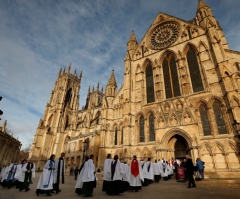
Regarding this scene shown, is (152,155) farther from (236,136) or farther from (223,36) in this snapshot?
(223,36)

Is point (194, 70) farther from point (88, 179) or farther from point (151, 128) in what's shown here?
point (88, 179)

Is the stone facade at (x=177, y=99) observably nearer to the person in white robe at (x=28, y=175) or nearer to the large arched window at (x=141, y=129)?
the large arched window at (x=141, y=129)

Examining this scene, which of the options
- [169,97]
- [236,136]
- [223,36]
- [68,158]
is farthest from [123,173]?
[68,158]

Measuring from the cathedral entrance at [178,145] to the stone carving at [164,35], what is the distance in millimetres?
12904

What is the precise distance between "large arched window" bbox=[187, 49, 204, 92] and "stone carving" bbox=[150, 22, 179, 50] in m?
3.63

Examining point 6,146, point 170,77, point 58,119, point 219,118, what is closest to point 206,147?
point 219,118

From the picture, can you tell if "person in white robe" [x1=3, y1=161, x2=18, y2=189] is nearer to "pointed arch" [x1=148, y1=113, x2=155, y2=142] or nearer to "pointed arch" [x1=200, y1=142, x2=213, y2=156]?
"pointed arch" [x1=148, y1=113, x2=155, y2=142]

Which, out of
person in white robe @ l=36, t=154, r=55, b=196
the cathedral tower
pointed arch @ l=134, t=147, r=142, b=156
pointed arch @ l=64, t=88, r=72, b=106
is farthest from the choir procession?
pointed arch @ l=64, t=88, r=72, b=106

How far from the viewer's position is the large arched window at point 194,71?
17.2 m

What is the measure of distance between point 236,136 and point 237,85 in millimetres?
5036

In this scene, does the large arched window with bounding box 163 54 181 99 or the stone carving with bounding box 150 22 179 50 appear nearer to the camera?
the large arched window with bounding box 163 54 181 99

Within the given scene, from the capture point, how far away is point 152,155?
1658cm

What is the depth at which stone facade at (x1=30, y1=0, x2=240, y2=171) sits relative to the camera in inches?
557

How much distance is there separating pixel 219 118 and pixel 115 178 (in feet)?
42.8
